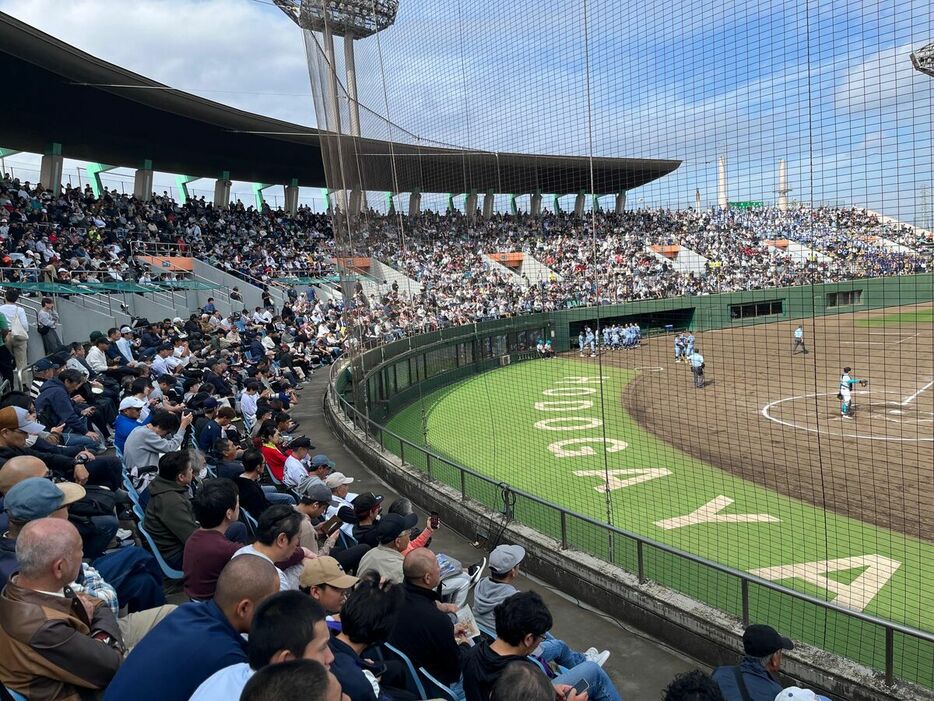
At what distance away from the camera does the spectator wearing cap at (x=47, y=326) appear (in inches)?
447

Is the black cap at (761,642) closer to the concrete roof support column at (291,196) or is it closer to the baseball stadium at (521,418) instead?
the baseball stadium at (521,418)

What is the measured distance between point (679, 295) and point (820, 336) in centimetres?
1363

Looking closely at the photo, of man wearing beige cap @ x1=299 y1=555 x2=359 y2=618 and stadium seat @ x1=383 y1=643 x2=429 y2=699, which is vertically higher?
man wearing beige cap @ x1=299 y1=555 x2=359 y2=618

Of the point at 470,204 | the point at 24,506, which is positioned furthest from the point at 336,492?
the point at 470,204

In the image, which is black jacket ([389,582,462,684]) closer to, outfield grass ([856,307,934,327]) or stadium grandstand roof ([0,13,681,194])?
stadium grandstand roof ([0,13,681,194])

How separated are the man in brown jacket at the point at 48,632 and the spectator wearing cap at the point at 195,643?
0.34 m

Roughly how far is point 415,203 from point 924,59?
8534mm

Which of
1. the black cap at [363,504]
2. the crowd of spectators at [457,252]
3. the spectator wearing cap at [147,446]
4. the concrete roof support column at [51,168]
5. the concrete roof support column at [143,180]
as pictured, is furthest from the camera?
the concrete roof support column at [143,180]

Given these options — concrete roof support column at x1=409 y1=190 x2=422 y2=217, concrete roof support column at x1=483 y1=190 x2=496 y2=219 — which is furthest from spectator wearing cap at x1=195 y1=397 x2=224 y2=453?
concrete roof support column at x1=483 y1=190 x2=496 y2=219

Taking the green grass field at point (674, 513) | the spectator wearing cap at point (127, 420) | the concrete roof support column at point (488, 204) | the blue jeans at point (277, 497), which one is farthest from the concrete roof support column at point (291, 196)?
the blue jeans at point (277, 497)

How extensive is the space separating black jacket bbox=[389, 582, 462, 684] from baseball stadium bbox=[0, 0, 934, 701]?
0.9 inches

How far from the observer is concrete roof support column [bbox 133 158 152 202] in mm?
29484

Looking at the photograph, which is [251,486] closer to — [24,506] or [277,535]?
[277,535]

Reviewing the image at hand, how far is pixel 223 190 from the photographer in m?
34.1
